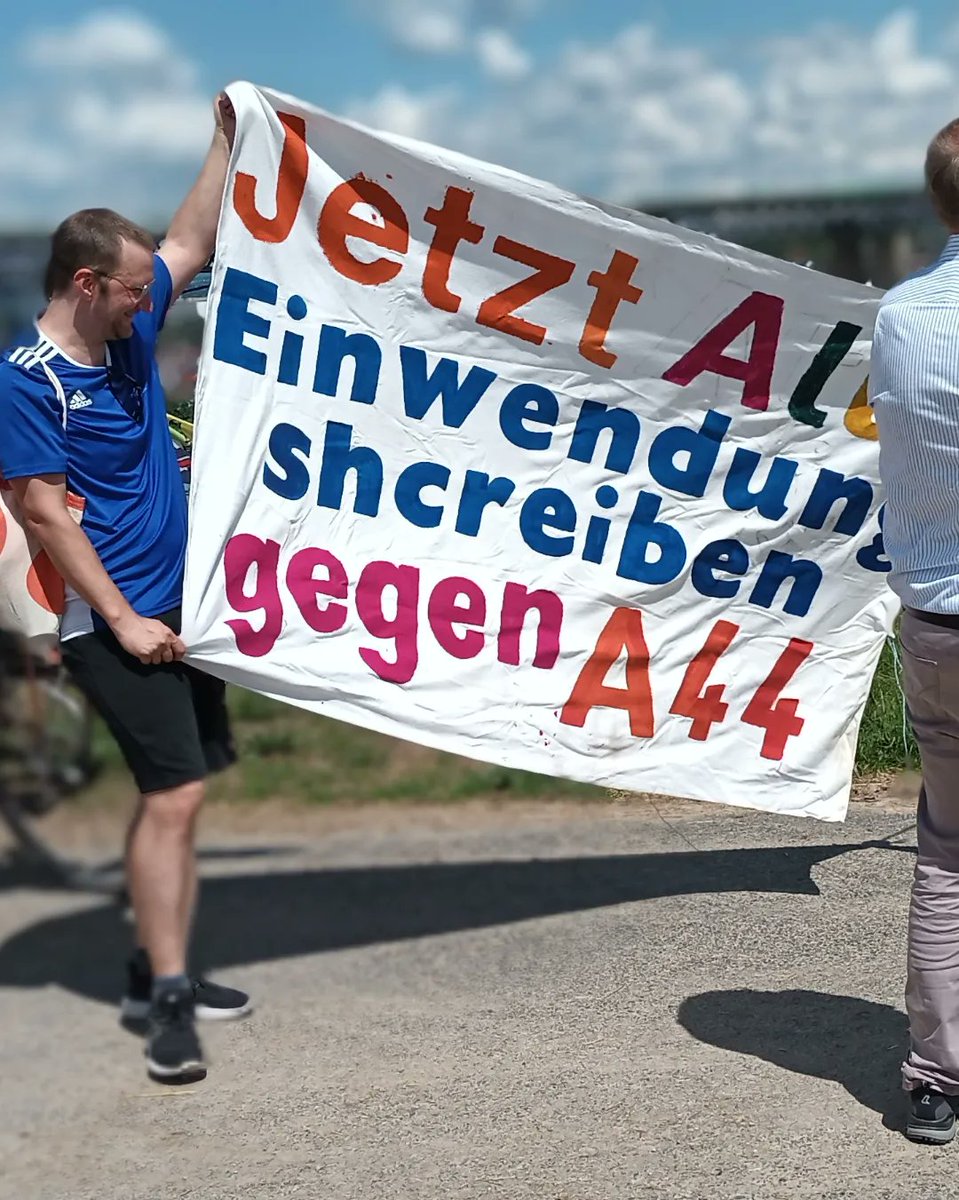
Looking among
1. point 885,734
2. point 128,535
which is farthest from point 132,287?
point 885,734

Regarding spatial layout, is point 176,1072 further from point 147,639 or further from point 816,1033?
point 816,1033

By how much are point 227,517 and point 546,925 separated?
151 cm

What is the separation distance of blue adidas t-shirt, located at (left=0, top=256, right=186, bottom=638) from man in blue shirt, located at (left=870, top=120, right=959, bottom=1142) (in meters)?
1.72

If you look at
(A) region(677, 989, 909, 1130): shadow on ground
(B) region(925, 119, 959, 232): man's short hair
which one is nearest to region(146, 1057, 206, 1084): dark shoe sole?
(A) region(677, 989, 909, 1130): shadow on ground

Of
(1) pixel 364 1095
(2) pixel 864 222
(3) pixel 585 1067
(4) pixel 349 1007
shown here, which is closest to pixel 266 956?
(4) pixel 349 1007

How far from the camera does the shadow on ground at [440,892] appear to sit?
4113mm

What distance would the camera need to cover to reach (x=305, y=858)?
4566 mm

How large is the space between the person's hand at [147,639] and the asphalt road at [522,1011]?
0.62 meters

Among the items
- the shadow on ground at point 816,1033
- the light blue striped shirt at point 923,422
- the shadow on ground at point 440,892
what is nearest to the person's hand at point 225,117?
the light blue striped shirt at point 923,422

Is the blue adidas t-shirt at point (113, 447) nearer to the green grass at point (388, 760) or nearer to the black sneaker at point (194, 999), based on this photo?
the black sneaker at point (194, 999)

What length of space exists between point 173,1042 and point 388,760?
2049 mm

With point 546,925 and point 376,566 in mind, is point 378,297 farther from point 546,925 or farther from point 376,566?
point 546,925

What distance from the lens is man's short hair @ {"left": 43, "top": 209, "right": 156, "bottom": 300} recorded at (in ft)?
10.8

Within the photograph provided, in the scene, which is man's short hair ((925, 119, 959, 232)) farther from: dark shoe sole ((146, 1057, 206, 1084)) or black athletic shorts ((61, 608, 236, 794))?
dark shoe sole ((146, 1057, 206, 1084))
